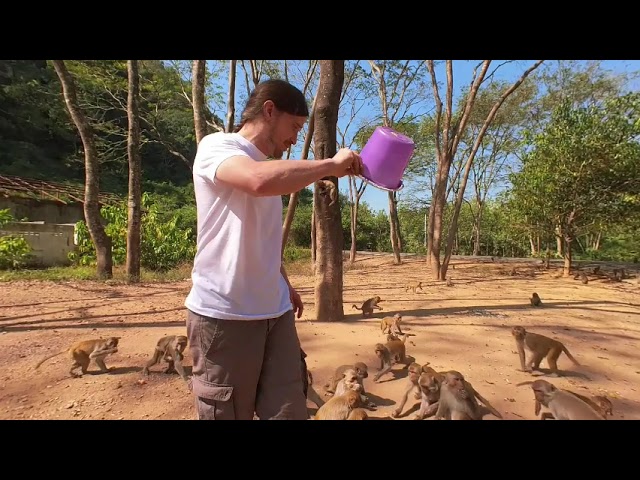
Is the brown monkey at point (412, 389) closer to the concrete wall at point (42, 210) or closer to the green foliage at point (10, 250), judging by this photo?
the green foliage at point (10, 250)

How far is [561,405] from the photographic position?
103 inches

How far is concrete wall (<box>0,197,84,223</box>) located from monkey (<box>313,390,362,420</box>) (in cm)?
1681

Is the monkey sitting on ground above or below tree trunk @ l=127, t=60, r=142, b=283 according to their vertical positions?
below

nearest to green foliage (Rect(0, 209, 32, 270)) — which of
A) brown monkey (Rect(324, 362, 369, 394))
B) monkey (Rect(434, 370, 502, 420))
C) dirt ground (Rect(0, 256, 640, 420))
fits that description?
dirt ground (Rect(0, 256, 640, 420))

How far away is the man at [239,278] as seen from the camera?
149 cm

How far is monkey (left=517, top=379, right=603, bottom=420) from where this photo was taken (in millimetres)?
2469

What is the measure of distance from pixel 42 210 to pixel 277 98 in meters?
19.6

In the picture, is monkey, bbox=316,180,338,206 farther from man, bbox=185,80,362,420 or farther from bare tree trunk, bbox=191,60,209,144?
man, bbox=185,80,362,420

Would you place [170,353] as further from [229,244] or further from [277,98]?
[277,98]

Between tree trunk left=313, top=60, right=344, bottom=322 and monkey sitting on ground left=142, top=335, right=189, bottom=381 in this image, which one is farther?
tree trunk left=313, top=60, right=344, bottom=322

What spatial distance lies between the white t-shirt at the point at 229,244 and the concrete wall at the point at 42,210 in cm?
1724

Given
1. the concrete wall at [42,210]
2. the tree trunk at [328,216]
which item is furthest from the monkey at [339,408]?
the concrete wall at [42,210]

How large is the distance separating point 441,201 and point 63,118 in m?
25.5

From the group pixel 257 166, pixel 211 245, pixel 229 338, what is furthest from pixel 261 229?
pixel 229 338
